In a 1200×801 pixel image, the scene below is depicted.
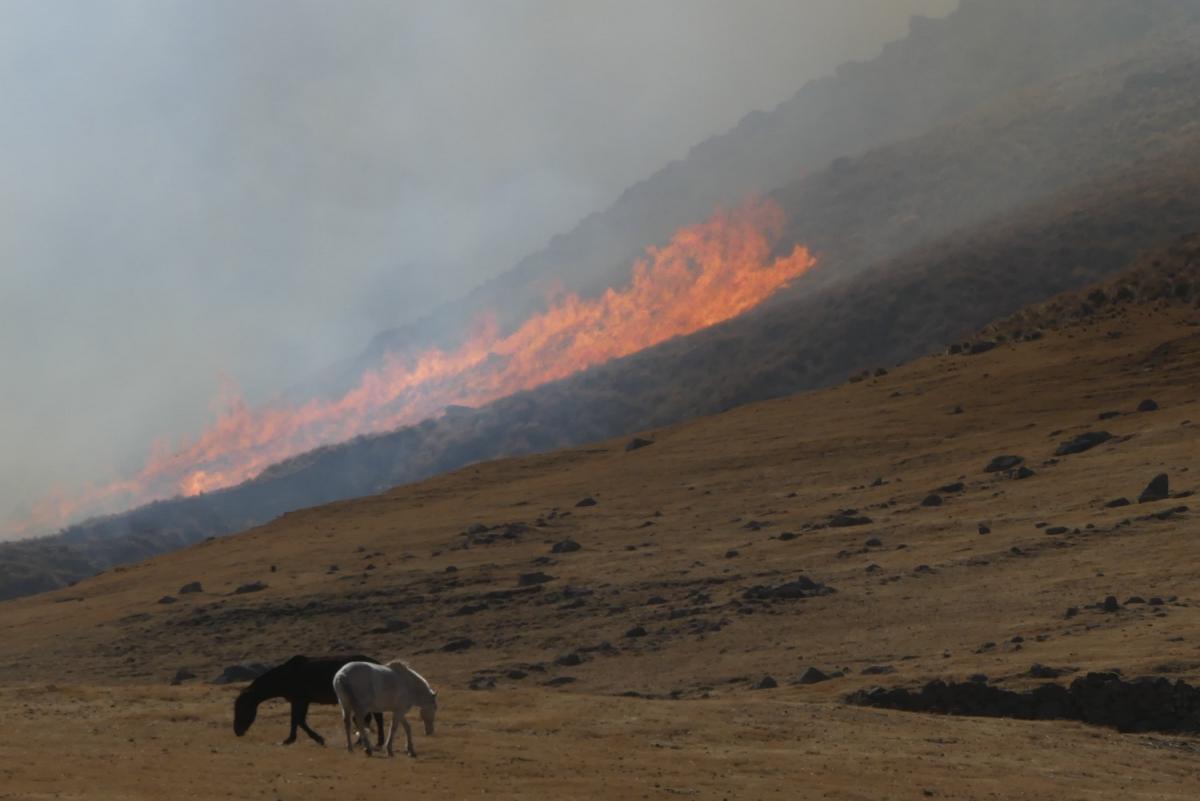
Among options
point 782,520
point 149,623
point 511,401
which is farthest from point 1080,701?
point 511,401

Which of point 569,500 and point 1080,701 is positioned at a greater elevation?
point 569,500

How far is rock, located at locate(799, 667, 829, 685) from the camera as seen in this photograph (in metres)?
37.4

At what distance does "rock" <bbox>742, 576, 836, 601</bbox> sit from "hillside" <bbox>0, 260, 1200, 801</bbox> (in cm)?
20

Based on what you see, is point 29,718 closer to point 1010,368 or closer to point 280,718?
point 280,718

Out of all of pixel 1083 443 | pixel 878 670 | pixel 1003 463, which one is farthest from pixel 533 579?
pixel 1083 443

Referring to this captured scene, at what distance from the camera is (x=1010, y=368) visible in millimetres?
93062

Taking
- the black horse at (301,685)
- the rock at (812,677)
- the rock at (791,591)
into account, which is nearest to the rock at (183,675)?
the rock at (791,591)

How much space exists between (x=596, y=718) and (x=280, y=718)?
249 inches

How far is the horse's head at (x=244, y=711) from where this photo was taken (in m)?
25.6

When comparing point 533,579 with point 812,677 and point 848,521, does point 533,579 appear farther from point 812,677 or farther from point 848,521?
point 812,677

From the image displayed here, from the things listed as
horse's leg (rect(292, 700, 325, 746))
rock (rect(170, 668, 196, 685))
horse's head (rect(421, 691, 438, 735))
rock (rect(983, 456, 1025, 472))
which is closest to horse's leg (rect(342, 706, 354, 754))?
horse's leg (rect(292, 700, 325, 746))

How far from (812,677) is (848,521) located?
25.5 m

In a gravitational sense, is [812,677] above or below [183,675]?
below

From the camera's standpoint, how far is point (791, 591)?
49.6 metres
